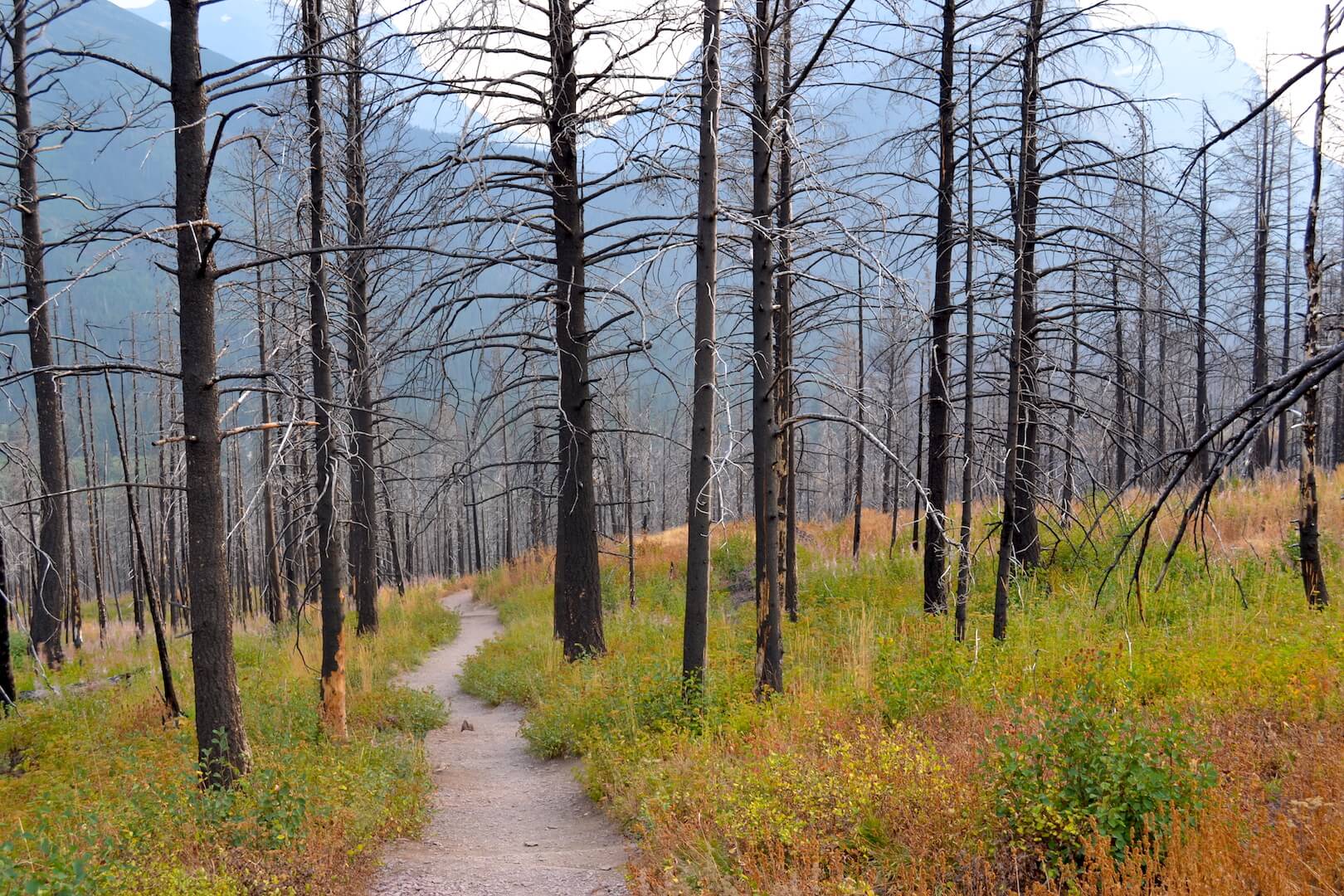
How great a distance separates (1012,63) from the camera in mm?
7602

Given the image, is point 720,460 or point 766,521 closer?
point 720,460

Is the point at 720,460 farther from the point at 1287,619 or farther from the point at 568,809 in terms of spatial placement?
the point at 1287,619

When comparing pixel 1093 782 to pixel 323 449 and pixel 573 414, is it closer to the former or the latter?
pixel 323 449

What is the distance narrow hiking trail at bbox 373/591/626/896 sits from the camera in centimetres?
552

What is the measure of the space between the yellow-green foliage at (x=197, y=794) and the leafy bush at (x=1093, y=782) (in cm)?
425

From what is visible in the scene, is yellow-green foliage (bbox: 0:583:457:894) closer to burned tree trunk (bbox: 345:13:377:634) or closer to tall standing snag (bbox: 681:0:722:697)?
burned tree trunk (bbox: 345:13:377:634)

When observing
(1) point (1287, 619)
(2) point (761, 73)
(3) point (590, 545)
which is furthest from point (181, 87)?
(1) point (1287, 619)

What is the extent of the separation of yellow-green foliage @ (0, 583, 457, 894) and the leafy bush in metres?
4.25

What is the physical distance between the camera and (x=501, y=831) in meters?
6.89

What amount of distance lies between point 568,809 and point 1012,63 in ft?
27.5

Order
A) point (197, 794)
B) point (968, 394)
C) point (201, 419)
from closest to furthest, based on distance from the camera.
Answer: point (197, 794) < point (201, 419) < point (968, 394)

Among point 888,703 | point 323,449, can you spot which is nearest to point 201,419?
point 323,449

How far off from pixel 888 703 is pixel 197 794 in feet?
17.5

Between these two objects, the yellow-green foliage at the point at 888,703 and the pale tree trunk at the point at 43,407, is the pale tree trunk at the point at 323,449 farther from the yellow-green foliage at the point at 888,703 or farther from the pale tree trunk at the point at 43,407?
the pale tree trunk at the point at 43,407
